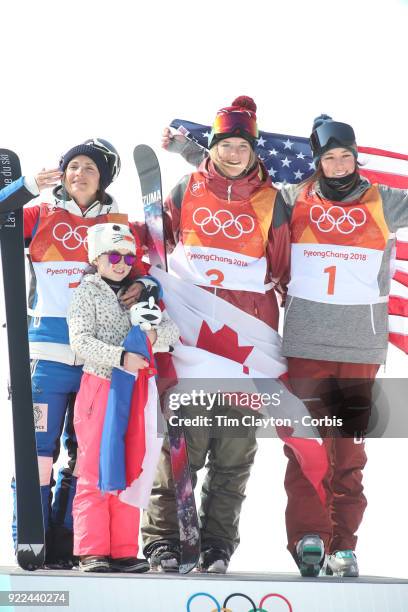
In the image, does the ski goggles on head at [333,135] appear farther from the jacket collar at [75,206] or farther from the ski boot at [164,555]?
the ski boot at [164,555]

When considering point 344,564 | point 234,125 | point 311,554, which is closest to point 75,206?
point 234,125

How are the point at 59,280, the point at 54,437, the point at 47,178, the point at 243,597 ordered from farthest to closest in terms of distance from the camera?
the point at 59,280 < the point at 54,437 < the point at 47,178 < the point at 243,597

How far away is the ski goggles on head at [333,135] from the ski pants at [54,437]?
5.18ft

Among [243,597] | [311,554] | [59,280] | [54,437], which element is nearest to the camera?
[243,597]

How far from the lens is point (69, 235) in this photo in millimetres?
5172

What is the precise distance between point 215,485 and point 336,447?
0.61m

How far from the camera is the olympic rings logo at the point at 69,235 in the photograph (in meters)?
5.16

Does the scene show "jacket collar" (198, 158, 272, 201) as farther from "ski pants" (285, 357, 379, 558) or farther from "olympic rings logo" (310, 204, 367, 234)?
"ski pants" (285, 357, 379, 558)

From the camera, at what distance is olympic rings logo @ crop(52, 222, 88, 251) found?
5164 mm

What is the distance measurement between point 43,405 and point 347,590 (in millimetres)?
1584

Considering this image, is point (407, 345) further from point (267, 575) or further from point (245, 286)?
point (267, 575)

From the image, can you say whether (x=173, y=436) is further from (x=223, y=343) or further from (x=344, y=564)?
(x=344, y=564)

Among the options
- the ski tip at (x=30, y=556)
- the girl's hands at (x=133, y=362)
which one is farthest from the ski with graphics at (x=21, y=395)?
the girl's hands at (x=133, y=362)

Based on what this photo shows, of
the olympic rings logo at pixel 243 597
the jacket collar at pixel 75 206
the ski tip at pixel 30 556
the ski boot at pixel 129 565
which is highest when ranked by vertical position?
the jacket collar at pixel 75 206
